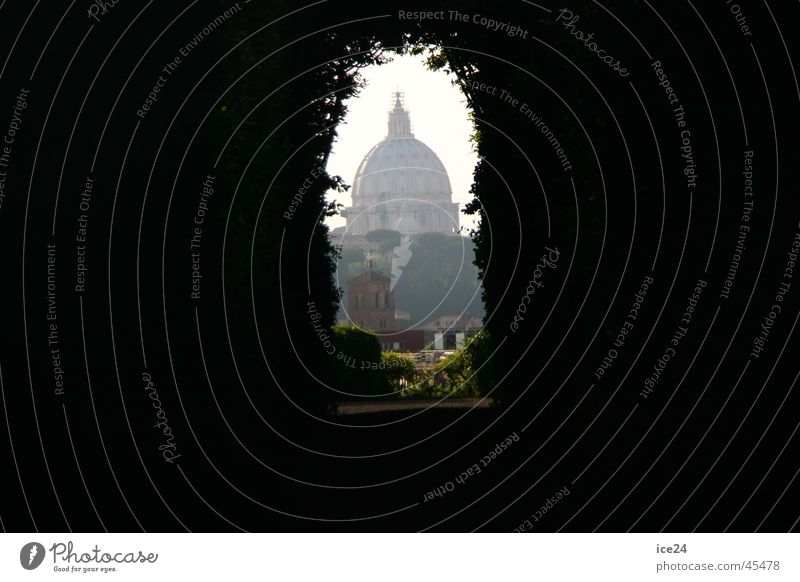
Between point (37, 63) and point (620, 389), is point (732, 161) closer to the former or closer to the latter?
point (620, 389)

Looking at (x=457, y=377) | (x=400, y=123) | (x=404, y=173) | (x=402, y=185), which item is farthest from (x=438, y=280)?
(x=400, y=123)

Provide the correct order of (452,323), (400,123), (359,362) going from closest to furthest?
(359,362), (452,323), (400,123)

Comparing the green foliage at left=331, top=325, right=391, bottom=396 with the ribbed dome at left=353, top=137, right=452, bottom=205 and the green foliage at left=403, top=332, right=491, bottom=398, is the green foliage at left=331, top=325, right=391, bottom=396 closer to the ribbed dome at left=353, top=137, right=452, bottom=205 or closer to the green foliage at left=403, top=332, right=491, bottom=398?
the green foliage at left=403, top=332, right=491, bottom=398

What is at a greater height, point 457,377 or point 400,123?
point 400,123

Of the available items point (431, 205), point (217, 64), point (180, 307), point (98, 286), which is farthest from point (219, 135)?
point (431, 205)
